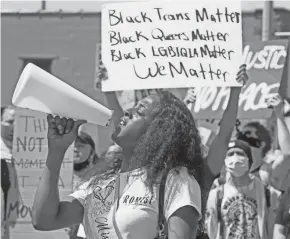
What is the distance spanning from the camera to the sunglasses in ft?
21.9

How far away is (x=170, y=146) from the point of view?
112 inches

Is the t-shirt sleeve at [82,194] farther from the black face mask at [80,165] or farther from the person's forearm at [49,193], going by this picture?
the black face mask at [80,165]

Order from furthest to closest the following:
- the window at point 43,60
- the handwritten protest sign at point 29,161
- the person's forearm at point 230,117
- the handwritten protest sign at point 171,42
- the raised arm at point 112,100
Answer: the window at point 43,60 → the handwritten protest sign at point 29,161 → the handwritten protest sign at point 171,42 → the person's forearm at point 230,117 → the raised arm at point 112,100

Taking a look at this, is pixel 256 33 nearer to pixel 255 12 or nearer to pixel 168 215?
pixel 255 12

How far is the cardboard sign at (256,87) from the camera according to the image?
657 centimetres

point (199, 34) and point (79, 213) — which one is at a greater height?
point (199, 34)

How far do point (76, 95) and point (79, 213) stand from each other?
0.44m

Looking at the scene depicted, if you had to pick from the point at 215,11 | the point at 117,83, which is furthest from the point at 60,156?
the point at 215,11

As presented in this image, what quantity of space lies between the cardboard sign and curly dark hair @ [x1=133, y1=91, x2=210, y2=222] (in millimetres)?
3568

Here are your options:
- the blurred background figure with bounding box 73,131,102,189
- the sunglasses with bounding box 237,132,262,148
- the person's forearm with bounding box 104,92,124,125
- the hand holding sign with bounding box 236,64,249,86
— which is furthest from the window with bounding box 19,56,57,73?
the person's forearm with bounding box 104,92,124,125

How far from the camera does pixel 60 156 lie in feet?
8.85

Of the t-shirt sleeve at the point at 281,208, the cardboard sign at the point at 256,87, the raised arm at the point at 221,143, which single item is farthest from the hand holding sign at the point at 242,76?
the cardboard sign at the point at 256,87

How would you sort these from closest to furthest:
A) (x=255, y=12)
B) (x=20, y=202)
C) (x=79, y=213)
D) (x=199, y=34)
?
1. (x=79, y=213)
2. (x=199, y=34)
3. (x=20, y=202)
4. (x=255, y=12)

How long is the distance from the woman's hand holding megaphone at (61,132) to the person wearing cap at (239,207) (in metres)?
2.89
